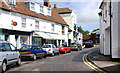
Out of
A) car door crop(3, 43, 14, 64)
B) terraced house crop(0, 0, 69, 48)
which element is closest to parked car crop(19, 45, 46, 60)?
car door crop(3, 43, 14, 64)

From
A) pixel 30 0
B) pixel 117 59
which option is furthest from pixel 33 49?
pixel 30 0

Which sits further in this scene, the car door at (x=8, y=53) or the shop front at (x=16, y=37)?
the shop front at (x=16, y=37)

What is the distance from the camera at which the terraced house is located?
848 inches

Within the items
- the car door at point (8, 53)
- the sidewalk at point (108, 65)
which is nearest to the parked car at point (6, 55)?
the car door at point (8, 53)

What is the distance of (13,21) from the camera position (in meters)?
22.8

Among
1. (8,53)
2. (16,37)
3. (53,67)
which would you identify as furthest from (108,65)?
(16,37)

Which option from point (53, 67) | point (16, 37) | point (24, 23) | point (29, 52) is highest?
point (24, 23)

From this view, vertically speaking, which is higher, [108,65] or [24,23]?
[24,23]

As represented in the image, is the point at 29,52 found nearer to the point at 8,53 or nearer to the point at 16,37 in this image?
the point at 8,53

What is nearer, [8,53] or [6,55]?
[6,55]

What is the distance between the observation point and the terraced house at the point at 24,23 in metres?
21.5

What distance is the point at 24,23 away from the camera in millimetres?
25422

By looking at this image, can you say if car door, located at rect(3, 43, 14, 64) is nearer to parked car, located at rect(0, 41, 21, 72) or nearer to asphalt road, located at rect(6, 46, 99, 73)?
parked car, located at rect(0, 41, 21, 72)

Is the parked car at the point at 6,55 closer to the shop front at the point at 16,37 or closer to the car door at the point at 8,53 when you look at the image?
the car door at the point at 8,53
